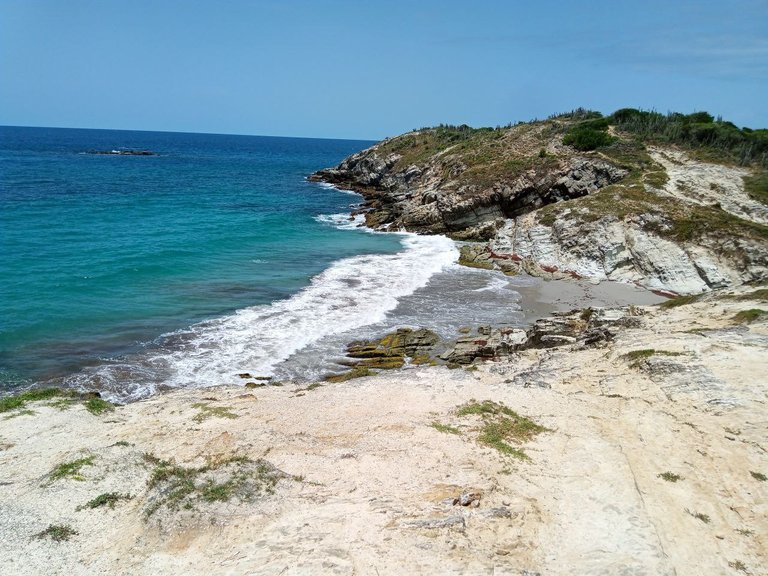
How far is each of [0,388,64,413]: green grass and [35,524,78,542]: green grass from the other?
704 centimetres

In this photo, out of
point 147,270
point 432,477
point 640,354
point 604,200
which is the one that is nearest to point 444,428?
point 432,477

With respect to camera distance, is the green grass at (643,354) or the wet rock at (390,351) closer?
the green grass at (643,354)

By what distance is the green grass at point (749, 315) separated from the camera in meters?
19.5

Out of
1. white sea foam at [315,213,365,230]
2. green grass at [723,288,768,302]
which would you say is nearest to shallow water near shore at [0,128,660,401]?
white sea foam at [315,213,365,230]

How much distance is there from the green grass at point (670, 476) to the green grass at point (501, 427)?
120 inches

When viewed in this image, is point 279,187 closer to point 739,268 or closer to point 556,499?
point 739,268

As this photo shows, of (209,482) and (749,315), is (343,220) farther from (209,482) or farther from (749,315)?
(209,482)

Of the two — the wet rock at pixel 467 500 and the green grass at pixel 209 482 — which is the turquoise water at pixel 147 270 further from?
the wet rock at pixel 467 500

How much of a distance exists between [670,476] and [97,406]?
53.4 ft

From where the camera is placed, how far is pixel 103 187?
209 ft

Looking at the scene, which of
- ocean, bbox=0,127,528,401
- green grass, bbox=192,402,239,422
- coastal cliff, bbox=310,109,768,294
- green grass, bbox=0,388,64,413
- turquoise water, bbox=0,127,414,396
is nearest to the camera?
green grass, bbox=192,402,239,422

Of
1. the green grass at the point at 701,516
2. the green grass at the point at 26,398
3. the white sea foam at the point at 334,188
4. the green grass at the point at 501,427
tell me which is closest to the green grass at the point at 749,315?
the green grass at the point at 501,427

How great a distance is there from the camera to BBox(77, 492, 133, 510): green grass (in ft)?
36.7

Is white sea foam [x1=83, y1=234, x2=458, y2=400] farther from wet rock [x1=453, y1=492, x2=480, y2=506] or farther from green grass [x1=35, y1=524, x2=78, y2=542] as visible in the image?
wet rock [x1=453, y1=492, x2=480, y2=506]
